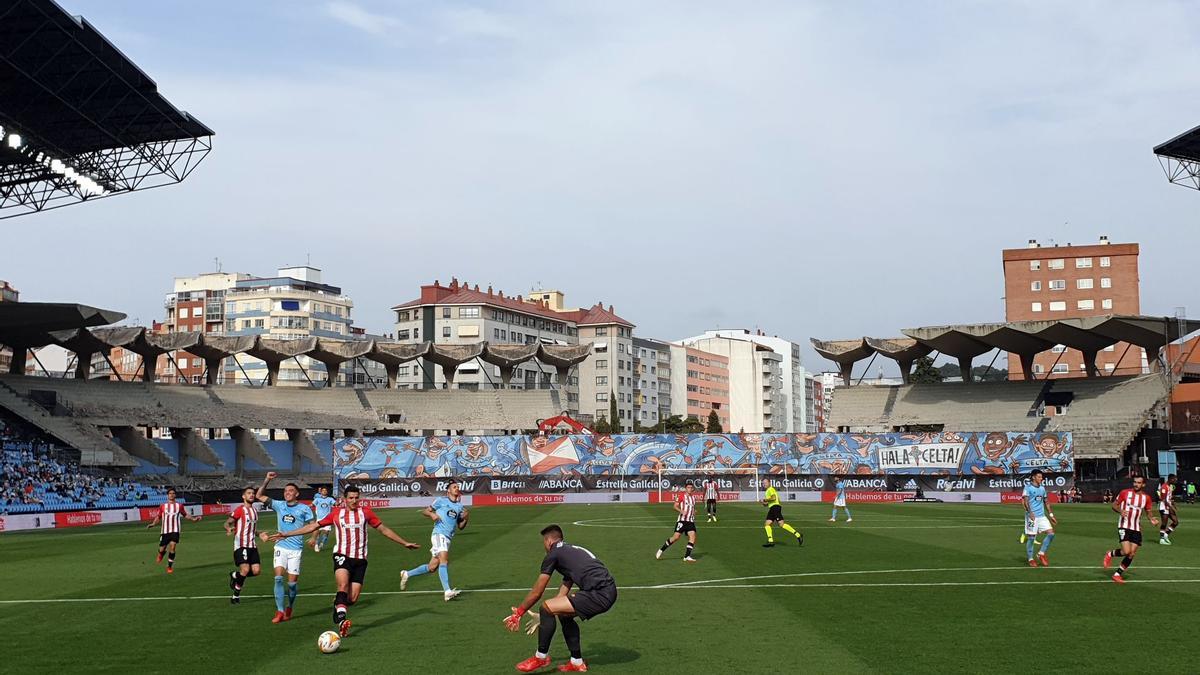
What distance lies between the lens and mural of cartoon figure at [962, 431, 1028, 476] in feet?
229

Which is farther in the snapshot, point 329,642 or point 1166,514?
point 1166,514

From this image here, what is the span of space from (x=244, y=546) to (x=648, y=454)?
5509 centimetres

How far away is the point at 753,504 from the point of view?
213 ft

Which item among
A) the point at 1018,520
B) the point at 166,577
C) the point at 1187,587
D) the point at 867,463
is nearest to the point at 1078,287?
the point at 867,463

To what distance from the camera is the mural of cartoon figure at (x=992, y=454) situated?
69750 mm

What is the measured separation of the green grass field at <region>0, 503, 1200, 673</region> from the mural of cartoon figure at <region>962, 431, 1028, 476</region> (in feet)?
121

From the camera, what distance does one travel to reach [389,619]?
18078mm

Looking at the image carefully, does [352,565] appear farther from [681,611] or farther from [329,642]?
[681,611]

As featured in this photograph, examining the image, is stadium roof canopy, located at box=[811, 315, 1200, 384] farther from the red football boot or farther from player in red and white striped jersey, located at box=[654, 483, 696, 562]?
the red football boot

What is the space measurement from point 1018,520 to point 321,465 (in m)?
64.4

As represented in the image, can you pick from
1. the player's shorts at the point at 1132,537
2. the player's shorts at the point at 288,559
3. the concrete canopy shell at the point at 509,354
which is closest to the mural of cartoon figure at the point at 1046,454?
the concrete canopy shell at the point at 509,354

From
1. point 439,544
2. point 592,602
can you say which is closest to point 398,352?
point 439,544

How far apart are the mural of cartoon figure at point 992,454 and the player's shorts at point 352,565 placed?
2373 inches

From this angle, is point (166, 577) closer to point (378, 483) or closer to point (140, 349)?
point (378, 483)
